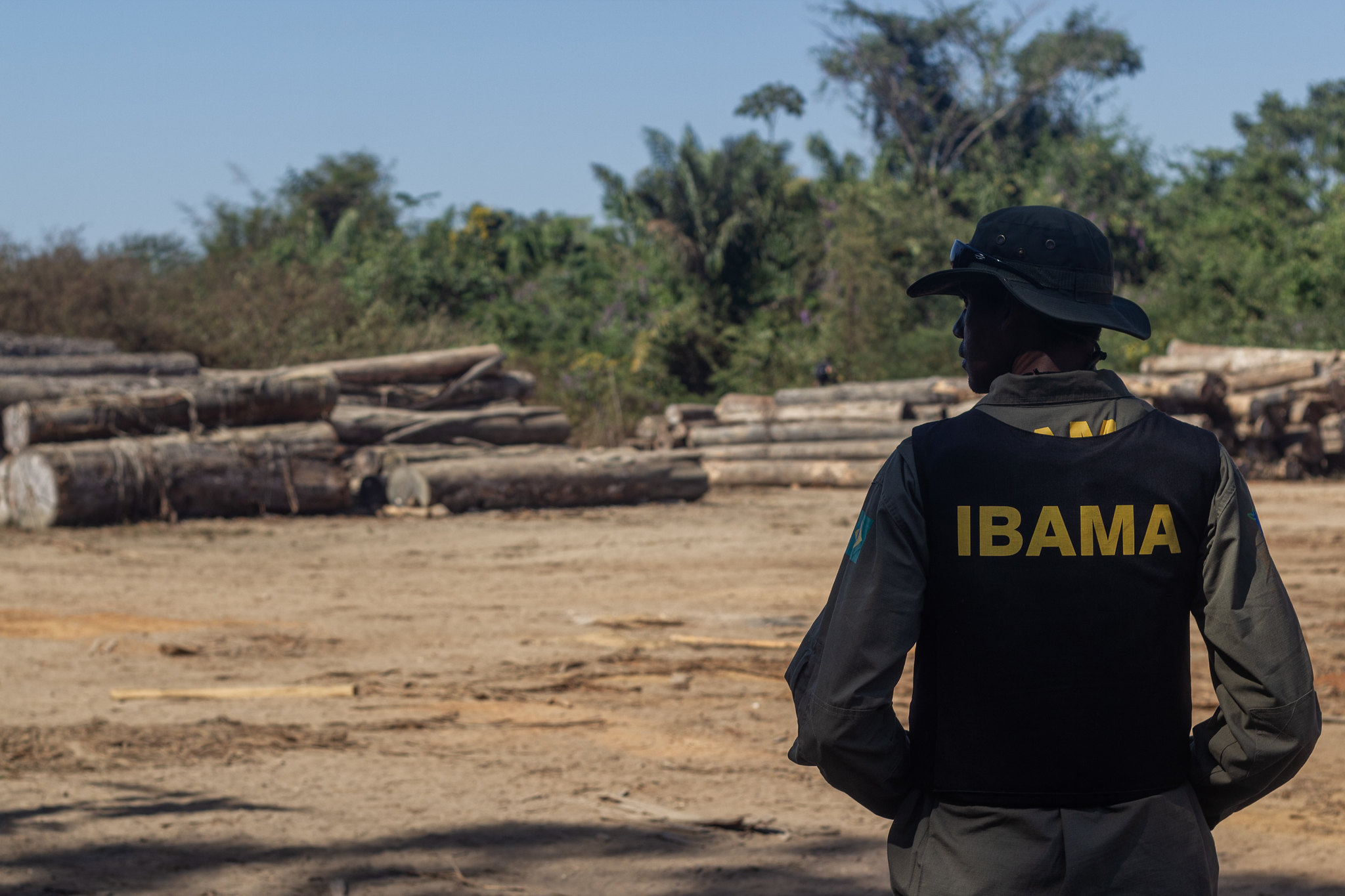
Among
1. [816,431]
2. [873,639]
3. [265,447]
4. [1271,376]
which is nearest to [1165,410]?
[1271,376]

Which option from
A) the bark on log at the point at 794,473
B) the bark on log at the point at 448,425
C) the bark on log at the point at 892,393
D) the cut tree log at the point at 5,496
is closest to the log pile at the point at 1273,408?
the bark on log at the point at 892,393

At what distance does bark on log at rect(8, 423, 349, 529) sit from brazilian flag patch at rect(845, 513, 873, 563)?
42.3ft

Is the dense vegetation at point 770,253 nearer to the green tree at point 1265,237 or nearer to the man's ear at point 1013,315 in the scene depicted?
the green tree at point 1265,237

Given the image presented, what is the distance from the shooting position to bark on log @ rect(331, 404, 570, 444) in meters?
17.3

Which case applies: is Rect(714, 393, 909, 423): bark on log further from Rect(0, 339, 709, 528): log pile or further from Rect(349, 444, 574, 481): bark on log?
Rect(349, 444, 574, 481): bark on log

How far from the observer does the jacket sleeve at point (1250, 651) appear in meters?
1.82

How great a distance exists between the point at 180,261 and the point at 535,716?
28767 mm

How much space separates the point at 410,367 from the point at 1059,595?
1836 cm

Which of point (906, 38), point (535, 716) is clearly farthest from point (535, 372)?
point (535, 716)

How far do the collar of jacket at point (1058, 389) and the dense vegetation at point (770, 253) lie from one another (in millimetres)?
22196

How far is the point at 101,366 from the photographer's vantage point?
1762cm

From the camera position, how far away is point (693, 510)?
53.2 feet

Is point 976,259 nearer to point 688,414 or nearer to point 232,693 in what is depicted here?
point 232,693

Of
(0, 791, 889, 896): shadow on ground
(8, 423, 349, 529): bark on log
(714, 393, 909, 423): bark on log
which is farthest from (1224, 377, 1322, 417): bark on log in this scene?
(0, 791, 889, 896): shadow on ground
